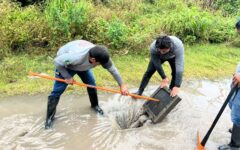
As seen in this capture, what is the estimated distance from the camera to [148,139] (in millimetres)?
→ 4914

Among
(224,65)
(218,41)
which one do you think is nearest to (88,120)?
(224,65)

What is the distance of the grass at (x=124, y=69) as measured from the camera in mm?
6469

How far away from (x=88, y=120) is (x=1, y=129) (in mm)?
1335

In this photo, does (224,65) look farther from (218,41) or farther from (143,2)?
(143,2)

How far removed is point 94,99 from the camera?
18.6 ft

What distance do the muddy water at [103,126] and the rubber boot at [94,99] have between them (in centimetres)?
10

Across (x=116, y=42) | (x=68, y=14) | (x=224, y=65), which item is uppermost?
(x=68, y=14)

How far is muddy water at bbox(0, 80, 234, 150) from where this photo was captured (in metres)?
4.75

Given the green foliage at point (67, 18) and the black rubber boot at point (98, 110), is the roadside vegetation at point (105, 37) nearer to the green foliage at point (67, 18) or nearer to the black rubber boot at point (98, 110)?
the green foliage at point (67, 18)

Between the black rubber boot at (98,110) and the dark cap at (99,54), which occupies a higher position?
the dark cap at (99,54)

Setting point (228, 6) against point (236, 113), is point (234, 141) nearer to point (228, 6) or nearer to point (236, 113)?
point (236, 113)

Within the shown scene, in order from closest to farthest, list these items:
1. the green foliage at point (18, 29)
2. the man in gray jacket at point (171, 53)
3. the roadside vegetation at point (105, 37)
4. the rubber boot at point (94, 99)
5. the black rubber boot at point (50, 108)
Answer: the man in gray jacket at point (171, 53)
the black rubber boot at point (50, 108)
the rubber boot at point (94, 99)
the roadside vegetation at point (105, 37)
the green foliage at point (18, 29)

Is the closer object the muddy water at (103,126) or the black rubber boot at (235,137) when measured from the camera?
the black rubber boot at (235,137)

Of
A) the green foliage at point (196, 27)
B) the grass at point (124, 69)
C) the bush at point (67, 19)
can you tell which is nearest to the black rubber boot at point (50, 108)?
the grass at point (124, 69)
